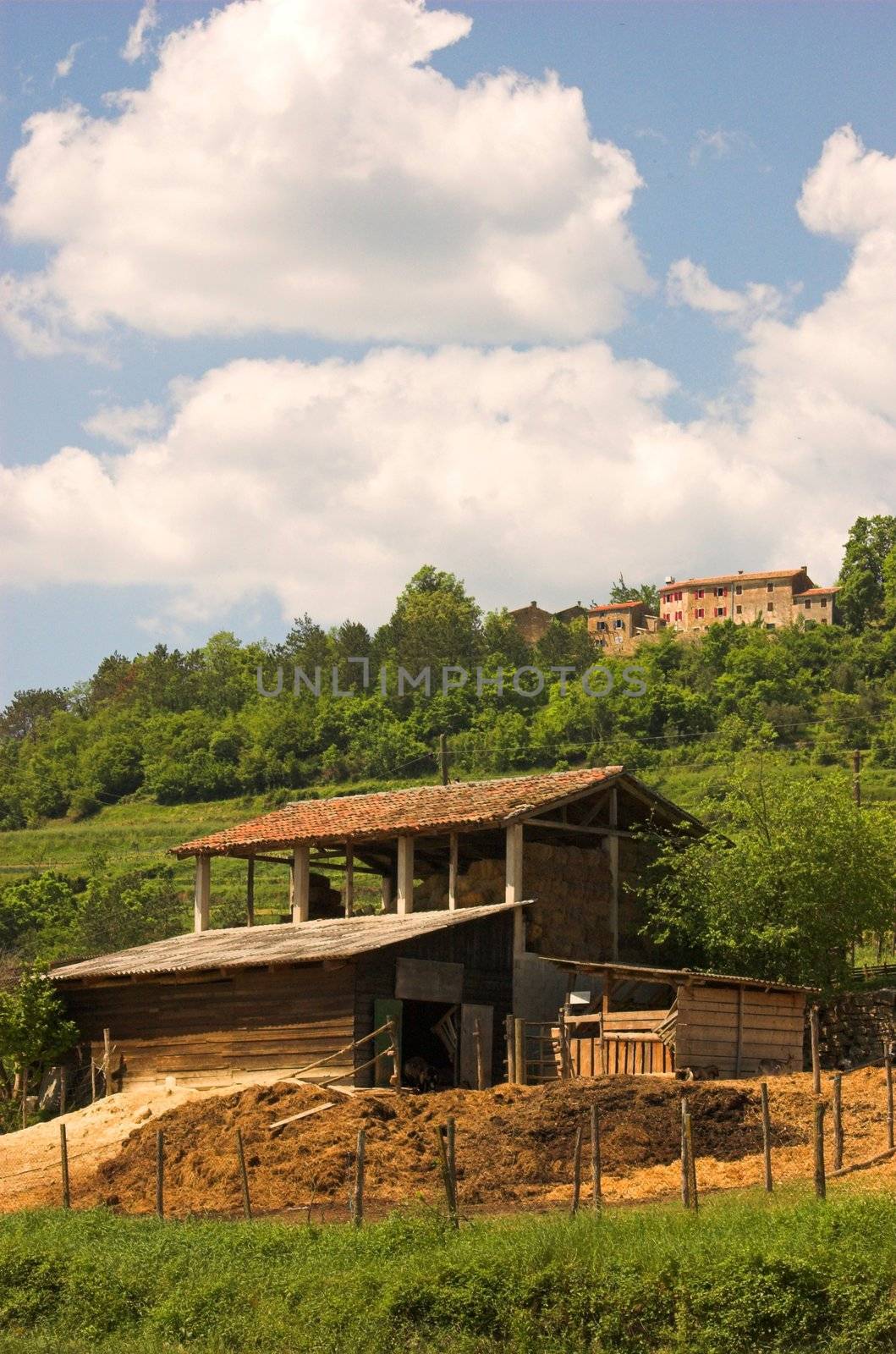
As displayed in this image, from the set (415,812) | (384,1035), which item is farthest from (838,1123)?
(415,812)

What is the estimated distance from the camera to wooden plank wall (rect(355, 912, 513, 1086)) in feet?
113

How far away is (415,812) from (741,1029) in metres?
10.4

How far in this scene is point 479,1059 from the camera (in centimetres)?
3316

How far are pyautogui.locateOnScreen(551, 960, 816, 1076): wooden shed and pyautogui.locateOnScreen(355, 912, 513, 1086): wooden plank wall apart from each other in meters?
2.29

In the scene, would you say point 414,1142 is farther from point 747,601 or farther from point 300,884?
point 747,601

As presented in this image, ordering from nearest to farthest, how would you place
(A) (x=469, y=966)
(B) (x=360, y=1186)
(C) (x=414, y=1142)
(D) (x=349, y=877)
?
(B) (x=360, y=1186) → (C) (x=414, y=1142) → (A) (x=469, y=966) → (D) (x=349, y=877)

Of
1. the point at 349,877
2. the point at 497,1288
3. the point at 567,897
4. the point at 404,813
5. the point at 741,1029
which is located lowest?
the point at 497,1288

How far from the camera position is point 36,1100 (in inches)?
1529

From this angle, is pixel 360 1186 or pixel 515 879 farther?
pixel 515 879

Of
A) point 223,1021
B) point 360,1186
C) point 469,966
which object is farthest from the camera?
point 223,1021

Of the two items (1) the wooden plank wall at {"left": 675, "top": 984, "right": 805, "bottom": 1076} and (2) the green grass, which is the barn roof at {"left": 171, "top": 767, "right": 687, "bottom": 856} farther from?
(2) the green grass

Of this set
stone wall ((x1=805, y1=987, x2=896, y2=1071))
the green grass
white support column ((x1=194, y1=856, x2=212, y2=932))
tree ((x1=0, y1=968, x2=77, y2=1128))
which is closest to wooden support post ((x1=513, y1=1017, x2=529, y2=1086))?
stone wall ((x1=805, y1=987, x2=896, y2=1071))

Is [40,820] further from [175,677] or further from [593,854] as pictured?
[593,854]

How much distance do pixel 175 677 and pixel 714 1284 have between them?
12798cm
